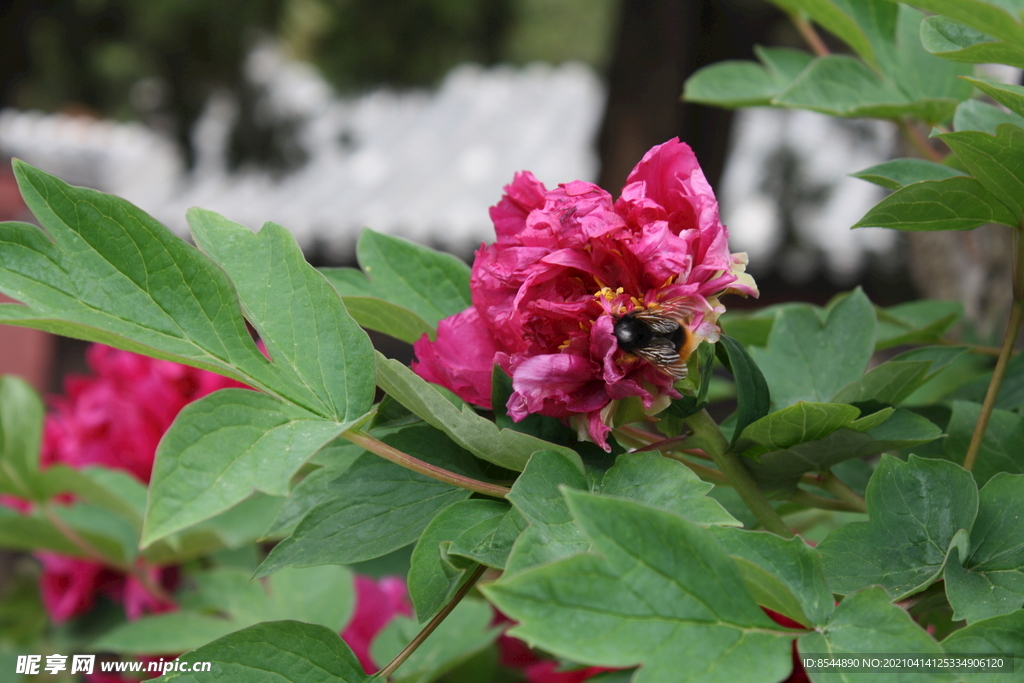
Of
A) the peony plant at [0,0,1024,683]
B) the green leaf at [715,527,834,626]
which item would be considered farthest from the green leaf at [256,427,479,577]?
the green leaf at [715,527,834,626]

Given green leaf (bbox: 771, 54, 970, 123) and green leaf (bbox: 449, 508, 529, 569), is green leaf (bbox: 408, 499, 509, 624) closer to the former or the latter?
green leaf (bbox: 449, 508, 529, 569)

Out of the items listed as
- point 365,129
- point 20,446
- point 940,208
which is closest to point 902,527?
point 940,208

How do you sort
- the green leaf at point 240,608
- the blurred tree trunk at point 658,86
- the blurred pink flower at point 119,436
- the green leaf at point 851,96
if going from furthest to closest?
1. the blurred tree trunk at point 658,86
2. the blurred pink flower at point 119,436
3. the green leaf at point 240,608
4. the green leaf at point 851,96

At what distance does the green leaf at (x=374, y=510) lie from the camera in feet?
1.04

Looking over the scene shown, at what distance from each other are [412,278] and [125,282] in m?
0.15

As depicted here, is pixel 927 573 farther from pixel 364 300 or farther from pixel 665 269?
pixel 364 300

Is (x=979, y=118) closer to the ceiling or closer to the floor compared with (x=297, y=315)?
closer to the ceiling

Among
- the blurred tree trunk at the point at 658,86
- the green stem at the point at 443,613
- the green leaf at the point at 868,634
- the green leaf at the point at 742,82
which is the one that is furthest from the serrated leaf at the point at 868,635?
the blurred tree trunk at the point at 658,86

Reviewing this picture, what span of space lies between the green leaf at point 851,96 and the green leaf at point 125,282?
313mm

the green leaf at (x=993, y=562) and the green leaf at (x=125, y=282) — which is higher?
the green leaf at (x=125, y=282)

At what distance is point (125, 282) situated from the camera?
0.30 meters

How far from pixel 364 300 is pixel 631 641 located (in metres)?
0.21

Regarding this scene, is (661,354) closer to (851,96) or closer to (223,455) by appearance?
(223,455)

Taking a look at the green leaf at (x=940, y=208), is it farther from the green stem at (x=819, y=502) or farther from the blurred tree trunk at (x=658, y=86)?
the blurred tree trunk at (x=658, y=86)
